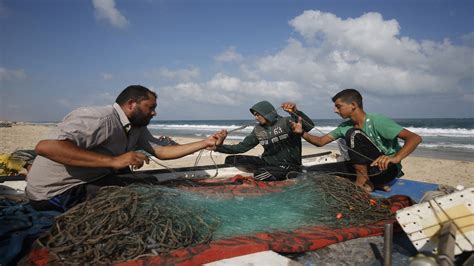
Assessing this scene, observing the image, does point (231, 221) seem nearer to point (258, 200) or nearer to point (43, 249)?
point (258, 200)

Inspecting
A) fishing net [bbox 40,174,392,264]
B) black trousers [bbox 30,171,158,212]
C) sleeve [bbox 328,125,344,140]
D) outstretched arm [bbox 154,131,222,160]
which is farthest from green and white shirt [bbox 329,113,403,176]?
black trousers [bbox 30,171,158,212]

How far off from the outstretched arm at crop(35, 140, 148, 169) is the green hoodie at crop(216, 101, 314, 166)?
263 cm

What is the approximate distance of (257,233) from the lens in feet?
9.53

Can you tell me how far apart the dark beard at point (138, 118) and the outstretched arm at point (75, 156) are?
72cm

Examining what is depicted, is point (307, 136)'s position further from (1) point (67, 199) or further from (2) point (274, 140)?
(1) point (67, 199)

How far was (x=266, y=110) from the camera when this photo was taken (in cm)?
598

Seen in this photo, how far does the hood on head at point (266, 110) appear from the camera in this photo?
594cm

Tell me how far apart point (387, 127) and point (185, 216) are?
3.54 m

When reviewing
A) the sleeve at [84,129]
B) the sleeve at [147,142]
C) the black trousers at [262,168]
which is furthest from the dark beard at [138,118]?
the black trousers at [262,168]

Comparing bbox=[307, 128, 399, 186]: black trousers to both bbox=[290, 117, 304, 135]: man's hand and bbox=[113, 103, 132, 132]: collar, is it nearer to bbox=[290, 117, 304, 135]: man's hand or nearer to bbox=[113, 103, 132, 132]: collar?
bbox=[290, 117, 304, 135]: man's hand

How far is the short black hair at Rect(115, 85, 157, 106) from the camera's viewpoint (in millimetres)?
3766

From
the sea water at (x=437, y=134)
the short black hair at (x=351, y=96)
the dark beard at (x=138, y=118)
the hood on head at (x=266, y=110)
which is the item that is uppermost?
the short black hair at (x=351, y=96)

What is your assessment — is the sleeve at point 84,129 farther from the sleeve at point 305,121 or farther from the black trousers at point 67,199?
the sleeve at point 305,121

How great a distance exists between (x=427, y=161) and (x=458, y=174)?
243cm
